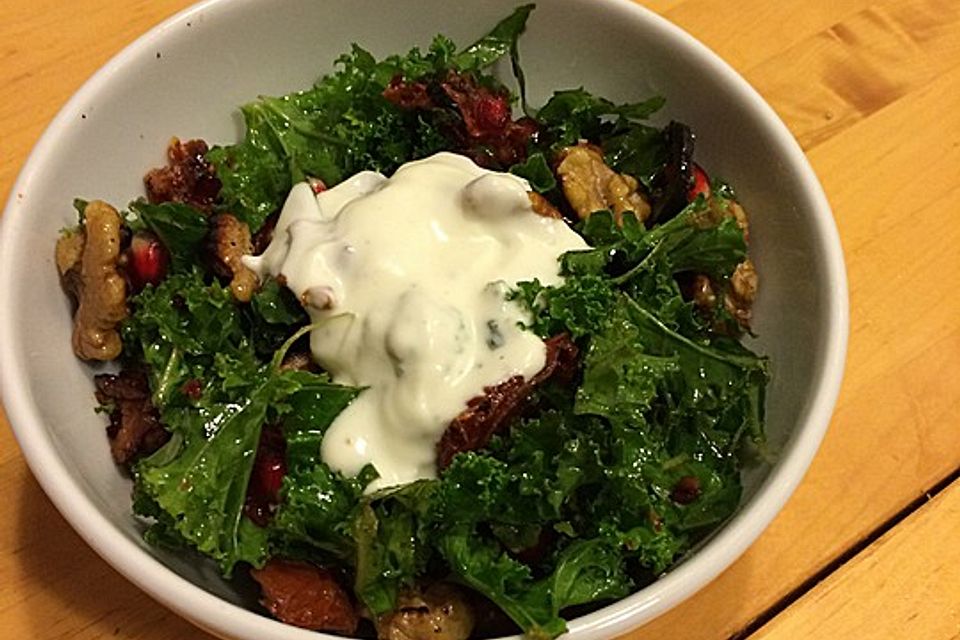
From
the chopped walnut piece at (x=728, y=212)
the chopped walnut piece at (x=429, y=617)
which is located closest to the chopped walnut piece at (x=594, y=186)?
the chopped walnut piece at (x=728, y=212)

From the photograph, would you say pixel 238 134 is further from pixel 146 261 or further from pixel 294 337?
pixel 294 337

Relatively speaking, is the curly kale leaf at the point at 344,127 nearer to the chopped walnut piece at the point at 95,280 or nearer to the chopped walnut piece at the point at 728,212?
the chopped walnut piece at the point at 95,280

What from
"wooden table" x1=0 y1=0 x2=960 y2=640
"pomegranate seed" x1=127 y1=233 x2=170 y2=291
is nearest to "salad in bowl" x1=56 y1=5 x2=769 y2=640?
"pomegranate seed" x1=127 y1=233 x2=170 y2=291

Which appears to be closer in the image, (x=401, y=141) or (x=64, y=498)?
(x=64, y=498)

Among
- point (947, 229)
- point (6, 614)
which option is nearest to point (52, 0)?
point (6, 614)

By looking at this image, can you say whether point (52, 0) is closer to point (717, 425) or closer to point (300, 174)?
point (300, 174)

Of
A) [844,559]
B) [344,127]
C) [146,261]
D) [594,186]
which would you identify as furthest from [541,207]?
[844,559]
